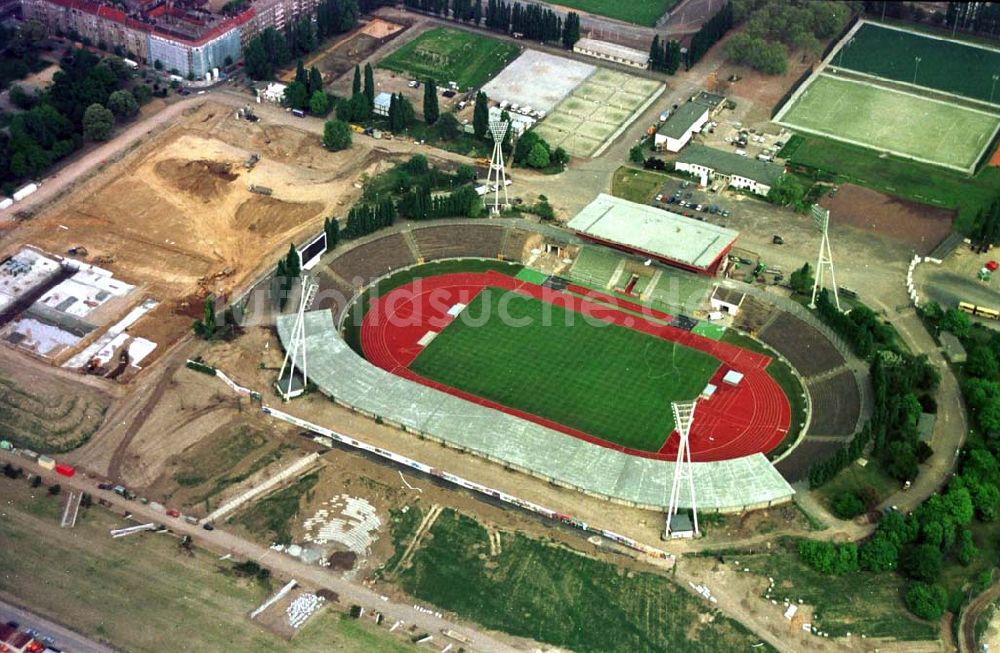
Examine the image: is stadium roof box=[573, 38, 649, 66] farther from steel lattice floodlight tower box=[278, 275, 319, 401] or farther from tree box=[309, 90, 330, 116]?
steel lattice floodlight tower box=[278, 275, 319, 401]

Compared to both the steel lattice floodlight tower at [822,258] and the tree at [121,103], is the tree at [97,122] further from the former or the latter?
the steel lattice floodlight tower at [822,258]

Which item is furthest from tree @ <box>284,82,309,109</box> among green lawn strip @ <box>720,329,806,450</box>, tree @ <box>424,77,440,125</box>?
green lawn strip @ <box>720,329,806,450</box>

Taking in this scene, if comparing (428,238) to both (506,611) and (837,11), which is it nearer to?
(506,611)

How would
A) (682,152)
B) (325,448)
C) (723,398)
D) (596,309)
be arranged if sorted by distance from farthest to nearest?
(682,152) → (596,309) → (723,398) → (325,448)

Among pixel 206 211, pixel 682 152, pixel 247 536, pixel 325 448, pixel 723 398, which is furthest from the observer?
pixel 682 152

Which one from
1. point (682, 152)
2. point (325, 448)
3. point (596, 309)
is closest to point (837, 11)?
point (682, 152)

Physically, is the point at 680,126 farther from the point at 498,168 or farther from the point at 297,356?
the point at 297,356
